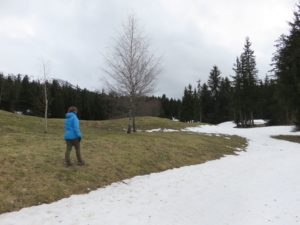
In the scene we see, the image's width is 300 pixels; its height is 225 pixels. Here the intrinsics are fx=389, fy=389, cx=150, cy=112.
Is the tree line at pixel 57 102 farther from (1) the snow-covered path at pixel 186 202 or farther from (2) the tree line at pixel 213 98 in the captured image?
→ (1) the snow-covered path at pixel 186 202

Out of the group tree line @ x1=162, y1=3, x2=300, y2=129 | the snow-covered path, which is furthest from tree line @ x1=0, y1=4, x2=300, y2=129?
the snow-covered path

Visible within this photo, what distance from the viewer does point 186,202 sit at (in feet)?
35.9

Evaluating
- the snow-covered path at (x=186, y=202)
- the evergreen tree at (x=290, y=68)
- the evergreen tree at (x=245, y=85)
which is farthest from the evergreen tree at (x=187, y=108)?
the snow-covered path at (x=186, y=202)

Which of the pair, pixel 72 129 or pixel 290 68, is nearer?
pixel 72 129

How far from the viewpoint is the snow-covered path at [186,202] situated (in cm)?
914

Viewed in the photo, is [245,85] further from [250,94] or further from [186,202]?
[186,202]

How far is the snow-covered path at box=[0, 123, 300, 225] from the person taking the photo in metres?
9.14

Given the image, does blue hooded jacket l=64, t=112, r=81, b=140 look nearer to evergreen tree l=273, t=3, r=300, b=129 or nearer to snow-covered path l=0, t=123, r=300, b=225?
snow-covered path l=0, t=123, r=300, b=225

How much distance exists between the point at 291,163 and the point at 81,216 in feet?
43.6

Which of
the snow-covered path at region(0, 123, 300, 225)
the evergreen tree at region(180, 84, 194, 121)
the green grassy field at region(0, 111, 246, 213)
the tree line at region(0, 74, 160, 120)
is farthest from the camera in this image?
the evergreen tree at region(180, 84, 194, 121)

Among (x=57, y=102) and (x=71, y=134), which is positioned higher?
(x=57, y=102)

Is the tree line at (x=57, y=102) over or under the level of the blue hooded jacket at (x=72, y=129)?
over

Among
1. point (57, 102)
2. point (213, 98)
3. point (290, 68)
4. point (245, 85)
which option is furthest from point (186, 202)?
point (213, 98)

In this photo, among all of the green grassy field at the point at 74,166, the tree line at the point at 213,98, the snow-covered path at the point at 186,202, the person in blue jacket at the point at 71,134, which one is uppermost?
the tree line at the point at 213,98
